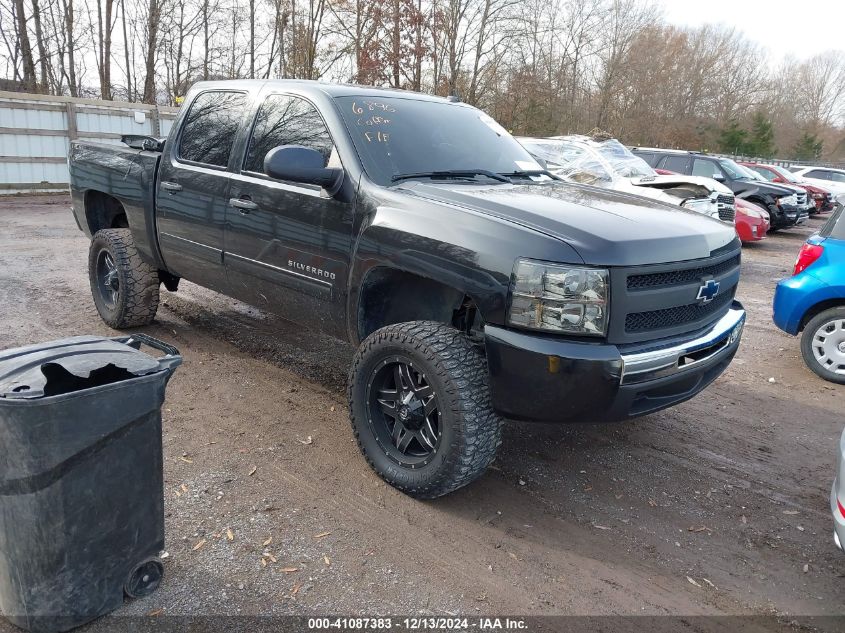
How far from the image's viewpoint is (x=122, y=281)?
538cm

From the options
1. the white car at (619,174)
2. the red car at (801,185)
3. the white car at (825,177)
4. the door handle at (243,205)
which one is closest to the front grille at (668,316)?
the door handle at (243,205)

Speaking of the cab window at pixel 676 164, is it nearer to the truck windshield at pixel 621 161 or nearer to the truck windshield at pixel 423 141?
the truck windshield at pixel 621 161

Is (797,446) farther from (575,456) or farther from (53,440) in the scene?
(53,440)

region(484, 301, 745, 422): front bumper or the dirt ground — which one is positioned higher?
region(484, 301, 745, 422): front bumper

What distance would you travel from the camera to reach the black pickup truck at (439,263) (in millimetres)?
2881

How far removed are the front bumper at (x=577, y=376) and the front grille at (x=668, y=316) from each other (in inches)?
3.5

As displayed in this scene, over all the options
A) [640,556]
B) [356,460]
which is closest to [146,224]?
[356,460]

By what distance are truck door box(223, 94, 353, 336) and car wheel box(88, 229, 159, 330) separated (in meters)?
1.37

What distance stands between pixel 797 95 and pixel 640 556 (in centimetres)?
7441

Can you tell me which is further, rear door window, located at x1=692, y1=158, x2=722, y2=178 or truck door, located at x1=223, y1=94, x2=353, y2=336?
rear door window, located at x1=692, y1=158, x2=722, y2=178

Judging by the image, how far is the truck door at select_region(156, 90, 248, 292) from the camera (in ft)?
14.6

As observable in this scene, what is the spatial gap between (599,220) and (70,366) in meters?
2.39

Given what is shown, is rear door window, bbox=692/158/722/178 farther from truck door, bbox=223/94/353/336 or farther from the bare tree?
the bare tree

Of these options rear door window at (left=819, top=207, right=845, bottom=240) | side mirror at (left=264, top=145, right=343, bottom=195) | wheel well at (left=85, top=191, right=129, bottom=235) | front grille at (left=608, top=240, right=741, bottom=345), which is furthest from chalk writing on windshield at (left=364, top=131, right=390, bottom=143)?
rear door window at (left=819, top=207, right=845, bottom=240)
